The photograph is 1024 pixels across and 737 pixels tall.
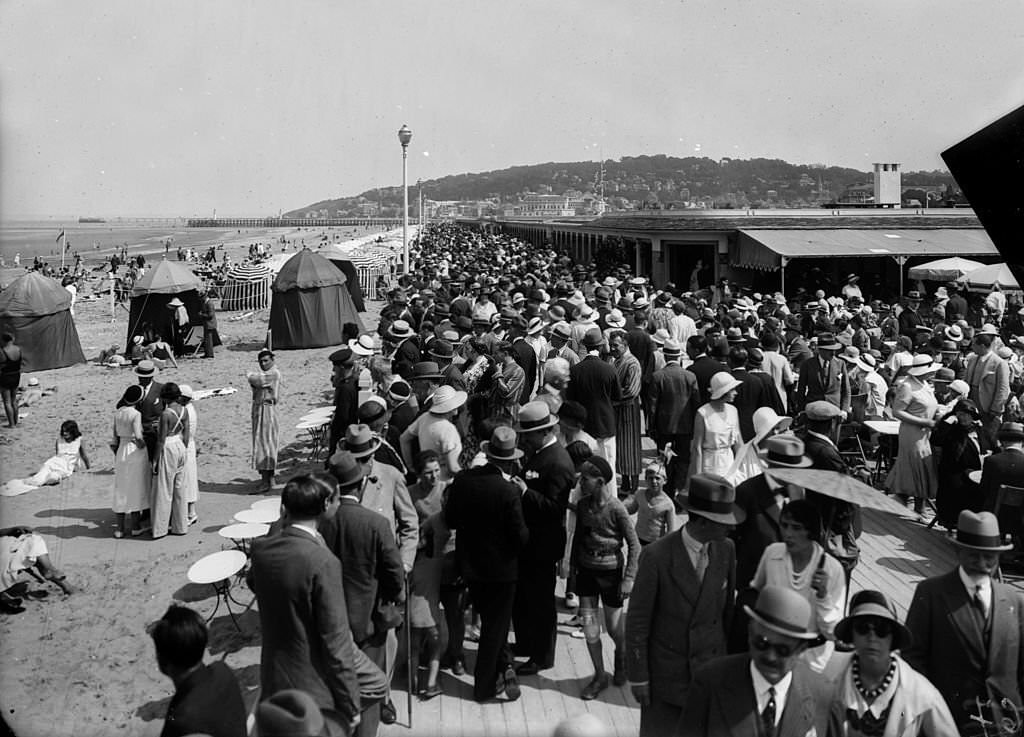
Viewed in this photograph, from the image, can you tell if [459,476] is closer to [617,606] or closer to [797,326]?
[617,606]

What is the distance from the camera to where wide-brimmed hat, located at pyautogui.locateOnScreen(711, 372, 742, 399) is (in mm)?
6234

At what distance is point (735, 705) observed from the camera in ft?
9.58

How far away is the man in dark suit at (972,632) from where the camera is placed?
11.5ft

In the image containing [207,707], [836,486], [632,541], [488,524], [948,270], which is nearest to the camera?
[207,707]

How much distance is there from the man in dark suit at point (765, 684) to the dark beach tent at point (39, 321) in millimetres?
19748

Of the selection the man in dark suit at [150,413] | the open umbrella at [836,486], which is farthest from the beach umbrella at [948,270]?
the man in dark suit at [150,413]

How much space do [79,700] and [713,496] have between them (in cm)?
450

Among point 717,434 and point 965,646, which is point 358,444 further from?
point 965,646

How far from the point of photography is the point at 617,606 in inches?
200

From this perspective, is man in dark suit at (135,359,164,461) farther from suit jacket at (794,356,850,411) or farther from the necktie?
the necktie

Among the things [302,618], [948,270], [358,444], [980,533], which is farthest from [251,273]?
[980,533]

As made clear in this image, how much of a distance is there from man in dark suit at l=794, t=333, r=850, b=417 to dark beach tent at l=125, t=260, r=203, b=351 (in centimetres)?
1610

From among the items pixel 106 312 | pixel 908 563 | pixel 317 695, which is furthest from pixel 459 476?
pixel 106 312

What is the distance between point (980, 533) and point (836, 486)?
703 millimetres
